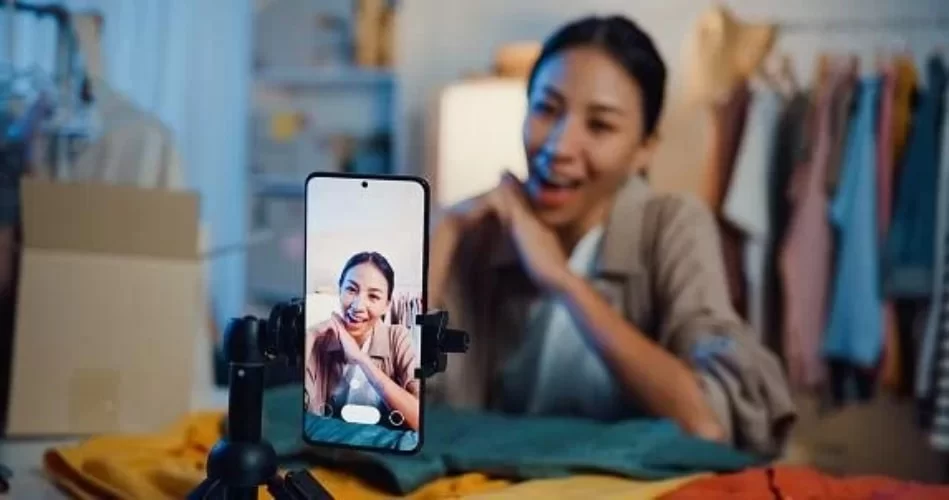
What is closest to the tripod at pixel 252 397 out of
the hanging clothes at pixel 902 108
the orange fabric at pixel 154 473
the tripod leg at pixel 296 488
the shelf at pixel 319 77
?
the tripod leg at pixel 296 488

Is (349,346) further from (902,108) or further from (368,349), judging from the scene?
(902,108)

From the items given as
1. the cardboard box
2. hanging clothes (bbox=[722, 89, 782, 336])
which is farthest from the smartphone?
hanging clothes (bbox=[722, 89, 782, 336])

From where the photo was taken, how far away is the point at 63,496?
1.24 meters

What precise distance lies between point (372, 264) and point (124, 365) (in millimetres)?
758

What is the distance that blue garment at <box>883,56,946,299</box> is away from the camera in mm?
2156

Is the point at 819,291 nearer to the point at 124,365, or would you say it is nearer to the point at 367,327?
the point at 124,365

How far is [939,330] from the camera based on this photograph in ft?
6.98

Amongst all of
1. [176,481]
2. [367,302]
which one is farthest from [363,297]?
[176,481]

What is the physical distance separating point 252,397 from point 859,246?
1.47 m

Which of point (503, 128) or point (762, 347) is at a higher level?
point (503, 128)

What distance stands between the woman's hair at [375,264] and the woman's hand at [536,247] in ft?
3.67

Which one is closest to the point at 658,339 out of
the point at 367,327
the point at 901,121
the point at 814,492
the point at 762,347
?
the point at 762,347

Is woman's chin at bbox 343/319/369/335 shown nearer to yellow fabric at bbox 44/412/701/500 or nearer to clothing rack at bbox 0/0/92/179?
yellow fabric at bbox 44/412/701/500

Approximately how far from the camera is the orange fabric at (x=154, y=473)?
118 cm
